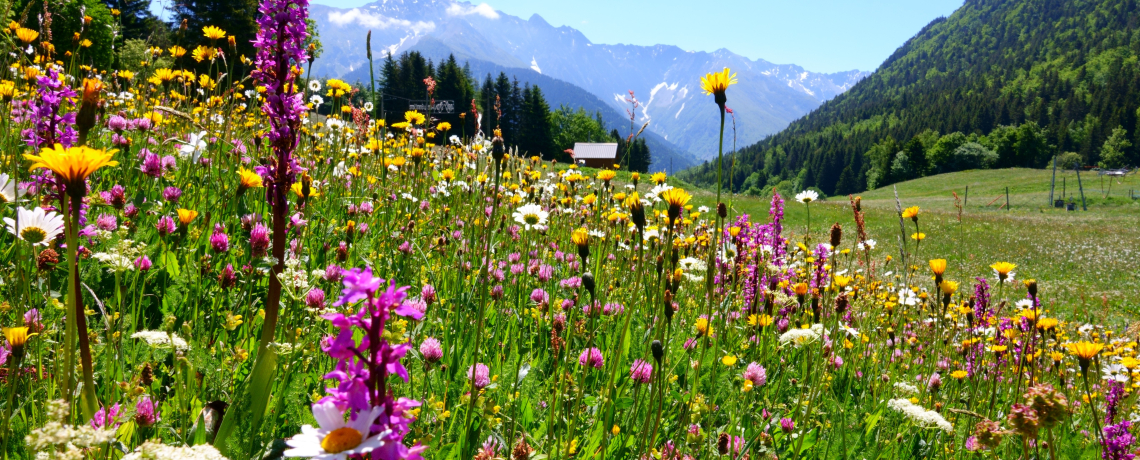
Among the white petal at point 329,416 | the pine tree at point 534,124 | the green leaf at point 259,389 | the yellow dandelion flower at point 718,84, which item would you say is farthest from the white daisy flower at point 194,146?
the pine tree at point 534,124

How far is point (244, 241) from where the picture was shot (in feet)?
8.30

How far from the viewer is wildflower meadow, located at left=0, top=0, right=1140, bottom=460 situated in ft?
2.82

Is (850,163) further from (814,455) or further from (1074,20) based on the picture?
(814,455)

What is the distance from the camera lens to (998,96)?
111 metres

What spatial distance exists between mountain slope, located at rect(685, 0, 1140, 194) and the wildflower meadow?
4156 inches

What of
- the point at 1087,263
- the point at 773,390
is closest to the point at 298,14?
the point at 773,390

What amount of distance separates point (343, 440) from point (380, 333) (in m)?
0.09

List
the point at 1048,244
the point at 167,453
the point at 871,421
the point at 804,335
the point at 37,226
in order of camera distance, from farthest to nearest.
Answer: the point at 1048,244, the point at 871,421, the point at 804,335, the point at 37,226, the point at 167,453

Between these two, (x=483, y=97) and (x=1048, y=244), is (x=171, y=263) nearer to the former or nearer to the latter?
(x=1048, y=244)

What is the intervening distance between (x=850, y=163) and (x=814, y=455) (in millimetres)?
113114

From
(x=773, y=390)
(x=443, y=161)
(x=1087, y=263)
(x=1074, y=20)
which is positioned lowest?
(x=1087, y=263)

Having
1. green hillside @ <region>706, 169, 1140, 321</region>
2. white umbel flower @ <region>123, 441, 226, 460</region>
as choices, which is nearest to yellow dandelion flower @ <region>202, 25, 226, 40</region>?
white umbel flower @ <region>123, 441, 226, 460</region>

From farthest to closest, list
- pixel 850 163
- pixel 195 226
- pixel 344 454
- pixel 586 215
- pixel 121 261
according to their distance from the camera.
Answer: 1. pixel 850 163
2. pixel 586 215
3. pixel 195 226
4. pixel 121 261
5. pixel 344 454

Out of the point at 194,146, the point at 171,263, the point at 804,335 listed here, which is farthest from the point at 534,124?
the point at 804,335
